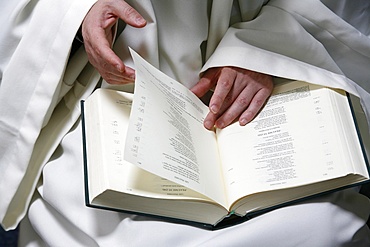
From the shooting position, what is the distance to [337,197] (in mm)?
859

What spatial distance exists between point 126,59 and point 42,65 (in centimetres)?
12

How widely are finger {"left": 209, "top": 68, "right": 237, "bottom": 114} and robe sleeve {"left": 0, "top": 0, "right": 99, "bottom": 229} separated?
7.1 inches

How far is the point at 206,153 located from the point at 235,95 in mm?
105

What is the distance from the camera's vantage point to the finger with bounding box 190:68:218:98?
0.93m

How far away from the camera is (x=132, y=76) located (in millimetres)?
852

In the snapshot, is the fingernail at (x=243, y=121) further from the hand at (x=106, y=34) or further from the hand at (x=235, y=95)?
the hand at (x=106, y=34)

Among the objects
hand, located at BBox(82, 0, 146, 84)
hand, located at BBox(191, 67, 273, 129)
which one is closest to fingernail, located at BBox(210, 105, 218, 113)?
hand, located at BBox(191, 67, 273, 129)

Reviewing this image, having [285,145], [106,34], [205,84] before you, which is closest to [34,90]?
[106,34]

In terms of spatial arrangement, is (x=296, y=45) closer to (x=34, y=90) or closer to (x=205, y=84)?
(x=205, y=84)

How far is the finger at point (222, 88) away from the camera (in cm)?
88

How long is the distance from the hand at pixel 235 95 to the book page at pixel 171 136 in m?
0.03

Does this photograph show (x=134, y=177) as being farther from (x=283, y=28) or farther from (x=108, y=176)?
(x=283, y=28)

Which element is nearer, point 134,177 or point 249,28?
point 134,177

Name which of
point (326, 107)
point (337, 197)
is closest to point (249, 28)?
point (326, 107)
